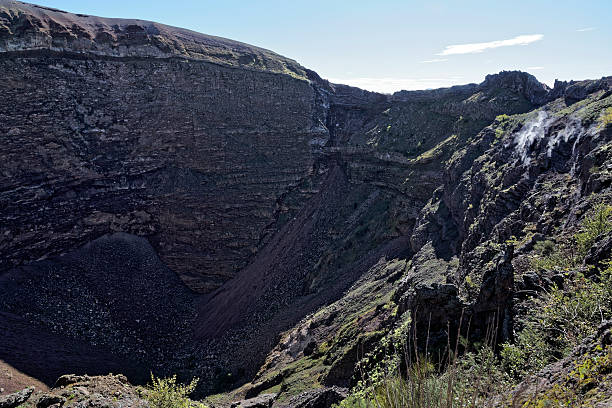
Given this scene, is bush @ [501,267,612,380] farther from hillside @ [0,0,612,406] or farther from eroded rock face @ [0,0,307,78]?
eroded rock face @ [0,0,307,78]

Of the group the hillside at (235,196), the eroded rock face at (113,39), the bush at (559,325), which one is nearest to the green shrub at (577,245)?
the hillside at (235,196)

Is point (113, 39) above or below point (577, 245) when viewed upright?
above

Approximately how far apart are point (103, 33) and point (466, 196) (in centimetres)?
4990

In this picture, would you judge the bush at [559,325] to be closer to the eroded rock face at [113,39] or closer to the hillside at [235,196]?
the hillside at [235,196]

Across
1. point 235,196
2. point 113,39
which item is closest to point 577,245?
point 235,196

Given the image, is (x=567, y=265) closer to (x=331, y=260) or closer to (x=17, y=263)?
(x=331, y=260)

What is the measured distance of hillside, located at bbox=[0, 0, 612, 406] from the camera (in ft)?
82.2

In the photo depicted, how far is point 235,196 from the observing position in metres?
51.6

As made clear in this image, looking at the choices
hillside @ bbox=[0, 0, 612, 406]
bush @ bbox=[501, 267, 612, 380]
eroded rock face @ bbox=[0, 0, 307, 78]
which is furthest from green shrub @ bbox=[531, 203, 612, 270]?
eroded rock face @ bbox=[0, 0, 307, 78]

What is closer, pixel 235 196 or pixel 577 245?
pixel 577 245

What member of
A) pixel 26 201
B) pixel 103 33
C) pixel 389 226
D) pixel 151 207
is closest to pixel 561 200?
A: pixel 389 226

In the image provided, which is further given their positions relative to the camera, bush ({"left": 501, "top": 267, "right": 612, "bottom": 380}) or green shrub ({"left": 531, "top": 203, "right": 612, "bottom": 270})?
green shrub ({"left": 531, "top": 203, "right": 612, "bottom": 270})

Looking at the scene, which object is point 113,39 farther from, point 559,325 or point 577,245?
point 559,325

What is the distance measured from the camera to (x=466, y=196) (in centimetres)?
2952
